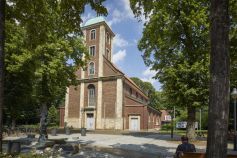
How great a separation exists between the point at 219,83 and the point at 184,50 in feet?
62.7

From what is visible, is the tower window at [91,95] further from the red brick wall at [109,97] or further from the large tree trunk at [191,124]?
the large tree trunk at [191,124]

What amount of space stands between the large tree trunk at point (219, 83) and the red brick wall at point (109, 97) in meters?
44.6

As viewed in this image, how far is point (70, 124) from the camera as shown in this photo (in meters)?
55.3

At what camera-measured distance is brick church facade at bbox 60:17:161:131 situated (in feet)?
167

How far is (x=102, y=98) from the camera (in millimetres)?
52719

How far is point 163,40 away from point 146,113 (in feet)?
91.2

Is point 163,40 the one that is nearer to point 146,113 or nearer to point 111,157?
point 111,157

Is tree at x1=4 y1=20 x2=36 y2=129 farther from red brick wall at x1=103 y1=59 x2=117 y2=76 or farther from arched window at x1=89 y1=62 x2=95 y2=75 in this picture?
arched window at x1=89 y1=62 x2=95 y2=75

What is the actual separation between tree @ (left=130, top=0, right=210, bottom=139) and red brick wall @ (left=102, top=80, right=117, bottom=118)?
2557cm

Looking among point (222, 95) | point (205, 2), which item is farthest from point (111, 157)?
point (205, 2)

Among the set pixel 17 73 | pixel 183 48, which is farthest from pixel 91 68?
pixel 183 48

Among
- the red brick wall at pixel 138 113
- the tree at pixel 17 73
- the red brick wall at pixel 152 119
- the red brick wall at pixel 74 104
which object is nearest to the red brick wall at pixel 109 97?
the red brick wall at pixel 138 113

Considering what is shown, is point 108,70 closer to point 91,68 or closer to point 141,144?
point 91,68

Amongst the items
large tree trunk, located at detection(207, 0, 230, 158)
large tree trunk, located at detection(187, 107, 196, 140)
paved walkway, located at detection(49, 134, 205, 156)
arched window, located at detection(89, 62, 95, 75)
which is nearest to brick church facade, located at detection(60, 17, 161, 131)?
arched window, located at detection(89, 62, 95, 75)
